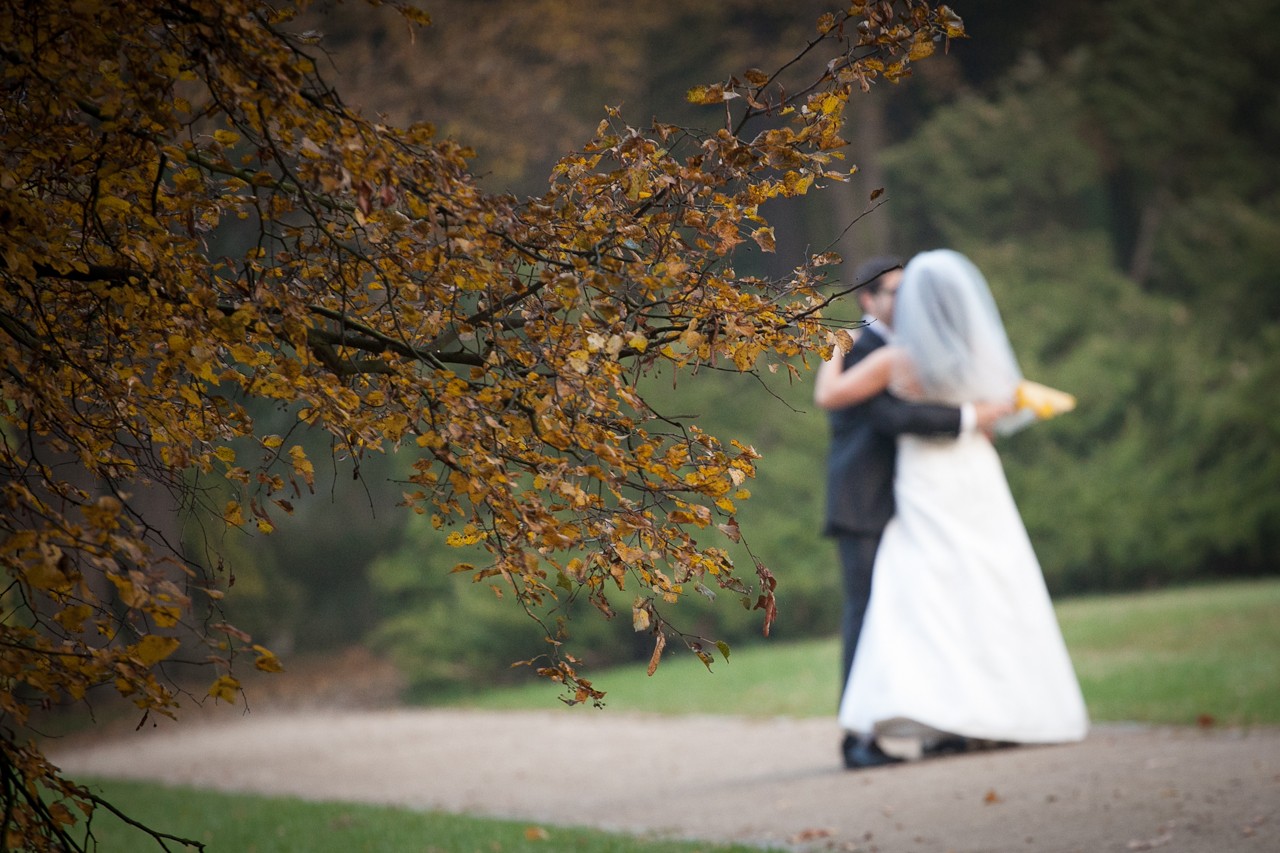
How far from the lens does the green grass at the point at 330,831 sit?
5.40 m

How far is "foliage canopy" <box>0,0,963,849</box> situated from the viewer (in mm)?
2539

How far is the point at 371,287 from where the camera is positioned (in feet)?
10.2

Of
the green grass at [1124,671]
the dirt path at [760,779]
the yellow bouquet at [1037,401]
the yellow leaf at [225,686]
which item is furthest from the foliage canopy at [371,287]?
the green grass at [1124,671]

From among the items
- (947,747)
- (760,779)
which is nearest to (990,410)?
(947,747)

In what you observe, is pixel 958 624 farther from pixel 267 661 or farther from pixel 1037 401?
pixel 267 661

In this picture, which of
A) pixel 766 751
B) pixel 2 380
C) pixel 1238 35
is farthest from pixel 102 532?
pixel 1238 35

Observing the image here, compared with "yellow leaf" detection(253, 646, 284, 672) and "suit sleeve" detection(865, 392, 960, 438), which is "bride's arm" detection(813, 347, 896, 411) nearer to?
"suit sleeve" detection(865, 392, 960, 438)

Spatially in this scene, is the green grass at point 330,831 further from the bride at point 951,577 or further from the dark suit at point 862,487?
the dark suit at point 862,487

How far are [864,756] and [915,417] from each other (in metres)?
1.65

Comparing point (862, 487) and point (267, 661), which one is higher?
point (862, 487)

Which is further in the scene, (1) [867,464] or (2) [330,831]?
(1) [867,464]

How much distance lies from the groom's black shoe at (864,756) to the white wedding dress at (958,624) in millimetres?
134

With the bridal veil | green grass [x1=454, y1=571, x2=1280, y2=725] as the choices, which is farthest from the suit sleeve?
green grass [x1=454, y1=571, x2=1280, y2=725]

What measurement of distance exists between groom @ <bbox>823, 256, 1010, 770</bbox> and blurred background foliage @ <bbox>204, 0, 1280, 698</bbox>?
5.46 m
